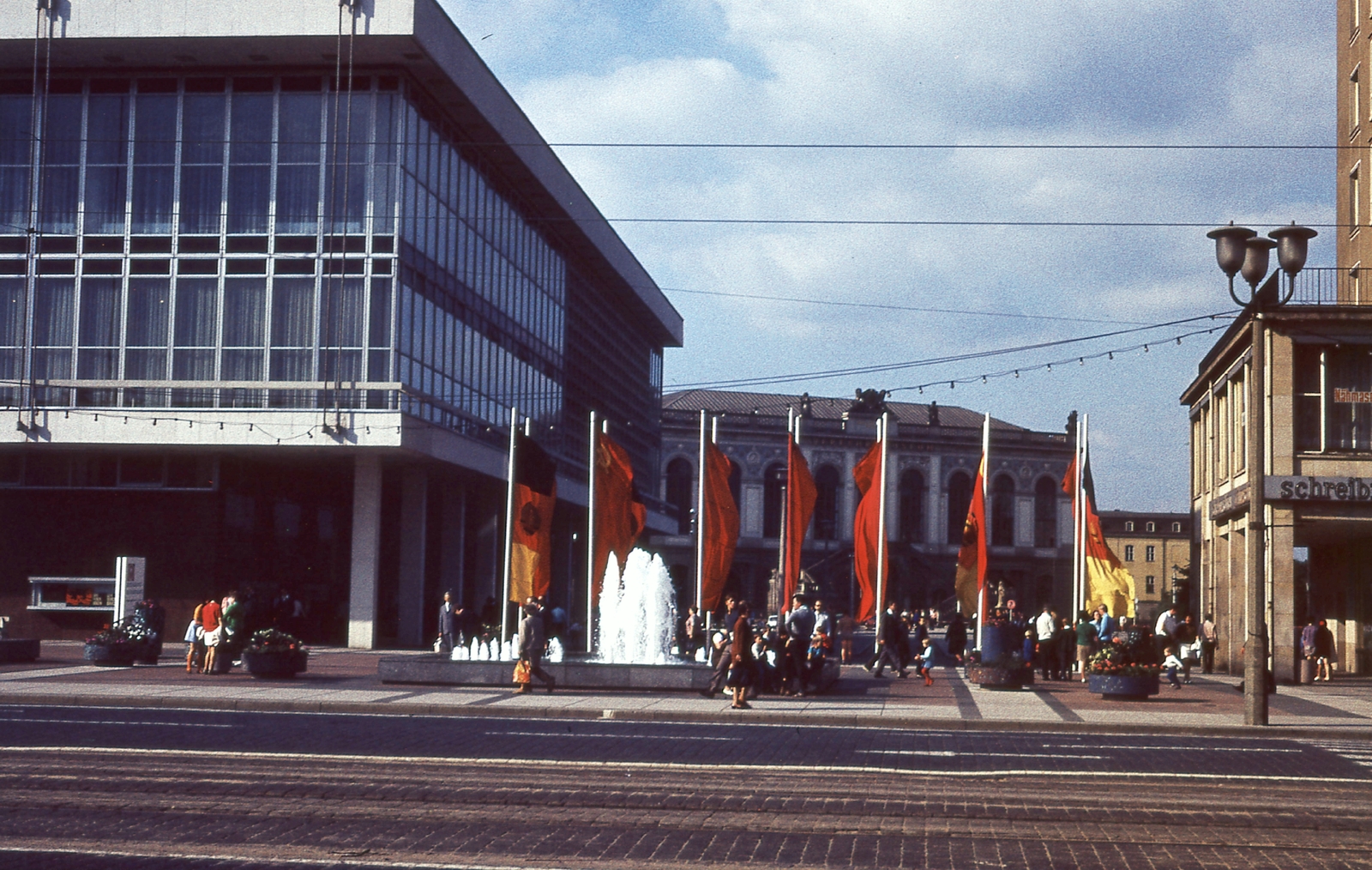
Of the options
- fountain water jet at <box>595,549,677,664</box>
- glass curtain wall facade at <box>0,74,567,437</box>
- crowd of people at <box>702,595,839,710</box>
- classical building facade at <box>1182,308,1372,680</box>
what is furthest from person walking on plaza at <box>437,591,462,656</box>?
classical building facade at <box>1182,308,1372,680</box>

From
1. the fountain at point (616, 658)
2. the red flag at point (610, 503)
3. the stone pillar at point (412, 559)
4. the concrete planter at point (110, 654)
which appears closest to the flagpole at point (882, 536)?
the fountain at point (616, 658)

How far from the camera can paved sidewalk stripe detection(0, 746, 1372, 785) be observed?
1475 cm

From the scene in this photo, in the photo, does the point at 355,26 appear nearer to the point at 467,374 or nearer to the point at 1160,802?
the point at 467,374

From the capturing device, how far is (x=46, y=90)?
42094mm

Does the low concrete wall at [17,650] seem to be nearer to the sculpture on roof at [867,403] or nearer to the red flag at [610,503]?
the red flag at [610,503]

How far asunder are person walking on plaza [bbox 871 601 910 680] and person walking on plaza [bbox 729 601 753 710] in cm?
860

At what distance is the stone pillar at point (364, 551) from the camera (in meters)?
41.5

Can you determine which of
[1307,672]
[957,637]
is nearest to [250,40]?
[957,637]

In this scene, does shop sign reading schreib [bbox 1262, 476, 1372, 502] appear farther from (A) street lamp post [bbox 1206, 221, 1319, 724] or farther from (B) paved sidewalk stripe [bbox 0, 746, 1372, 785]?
(B) paved sidewalk stripe [bbox 0, 746, 1372, 785]

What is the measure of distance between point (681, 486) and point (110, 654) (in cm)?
6953

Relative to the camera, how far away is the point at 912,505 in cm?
10406

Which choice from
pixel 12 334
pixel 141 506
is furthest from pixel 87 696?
pixel 12 334

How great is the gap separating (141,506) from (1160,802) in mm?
35248

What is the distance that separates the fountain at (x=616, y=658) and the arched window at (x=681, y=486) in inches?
2359
